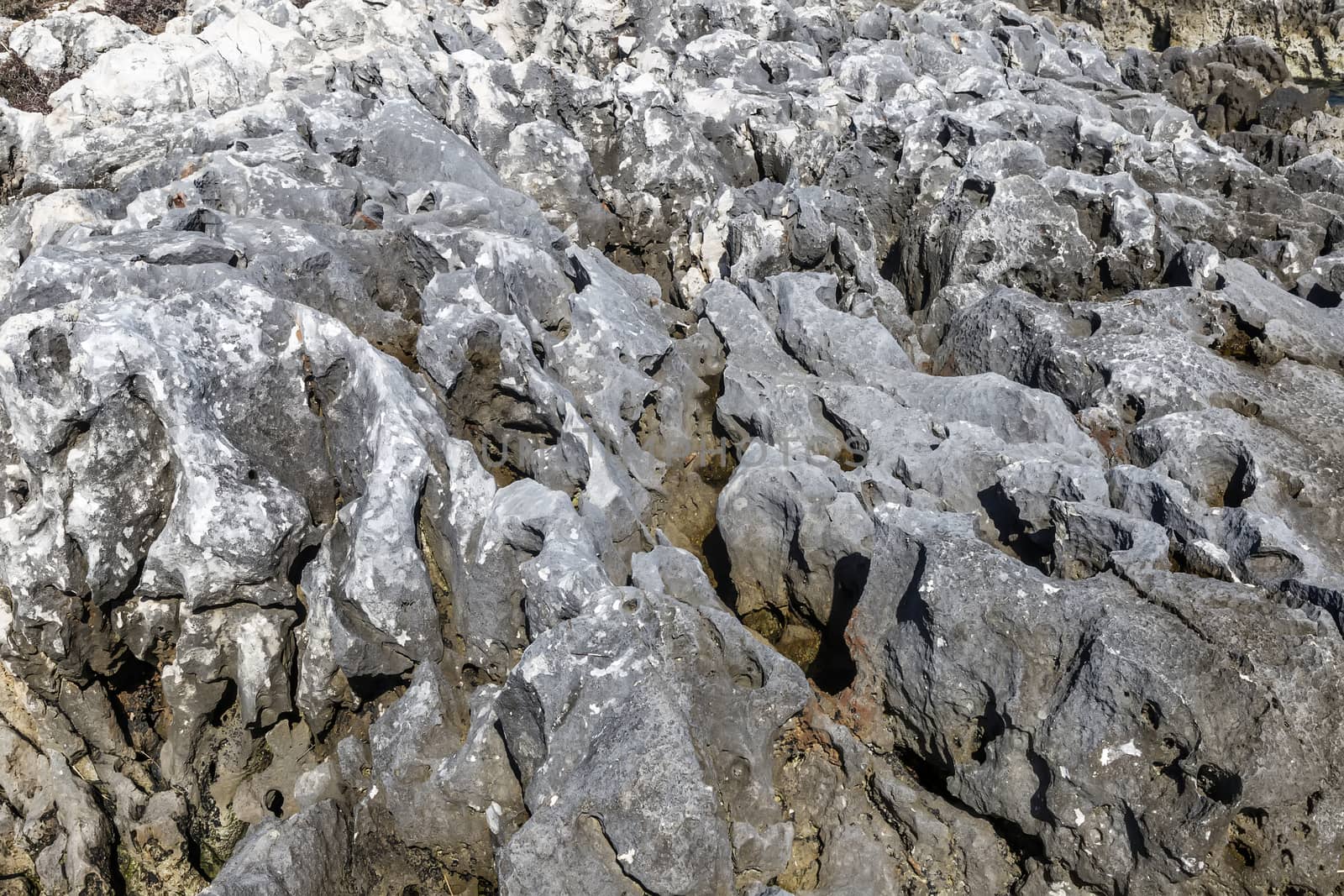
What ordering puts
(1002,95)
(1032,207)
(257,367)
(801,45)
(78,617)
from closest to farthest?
(78,617), (257,367), (1032,207), (1002,95), (801,45)

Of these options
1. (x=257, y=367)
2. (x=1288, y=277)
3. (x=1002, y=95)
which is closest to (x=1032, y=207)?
(x=1288, y=277)

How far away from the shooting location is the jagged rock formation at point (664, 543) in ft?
20.6

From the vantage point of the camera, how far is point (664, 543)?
27.8 feet

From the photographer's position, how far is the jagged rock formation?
628 centimetres

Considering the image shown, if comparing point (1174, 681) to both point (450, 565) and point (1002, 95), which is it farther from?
point (1002, 95)

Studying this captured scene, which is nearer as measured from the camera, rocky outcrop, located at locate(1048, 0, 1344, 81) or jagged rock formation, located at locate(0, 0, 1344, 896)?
jagged rock formation, located at locate(0, 0, 1344, 896)

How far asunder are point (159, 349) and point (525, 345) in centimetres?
318

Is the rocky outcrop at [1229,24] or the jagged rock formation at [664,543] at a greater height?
the jagged rock formation at [664,543]

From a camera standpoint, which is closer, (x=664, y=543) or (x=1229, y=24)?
(x=664, y=543)

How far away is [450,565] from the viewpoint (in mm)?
8422

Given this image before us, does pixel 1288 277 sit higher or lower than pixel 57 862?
higher

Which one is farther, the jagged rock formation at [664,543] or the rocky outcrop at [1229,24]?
the rocky outcrop at [1229,24]

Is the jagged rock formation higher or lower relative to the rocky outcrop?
higher

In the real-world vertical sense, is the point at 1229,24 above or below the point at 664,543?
below
